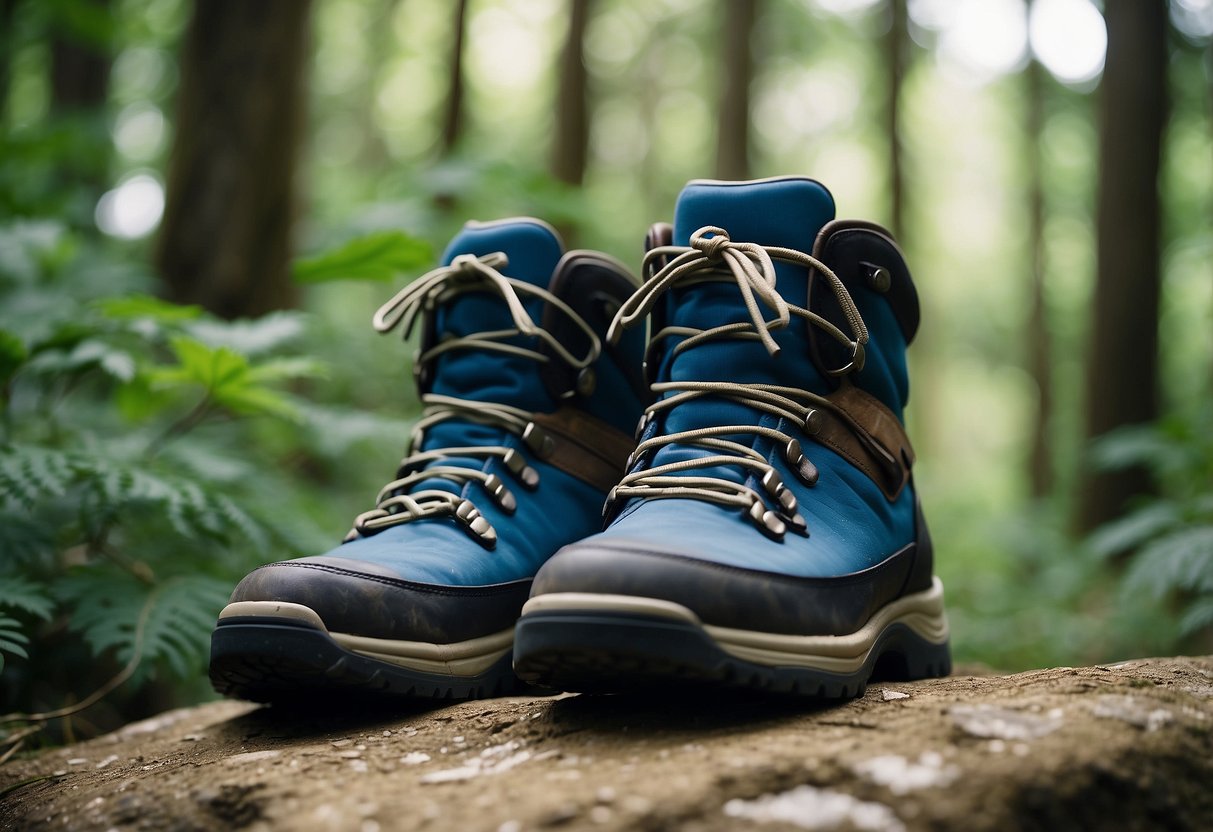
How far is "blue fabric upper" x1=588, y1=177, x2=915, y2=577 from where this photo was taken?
1.47 metres

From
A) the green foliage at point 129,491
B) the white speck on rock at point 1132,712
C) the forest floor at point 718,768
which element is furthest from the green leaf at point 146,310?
the white speck on rock at point 1132,712

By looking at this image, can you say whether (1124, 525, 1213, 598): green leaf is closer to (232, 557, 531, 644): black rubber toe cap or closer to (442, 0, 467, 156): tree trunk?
(232, 557, 531, 644): black rubber toe cap

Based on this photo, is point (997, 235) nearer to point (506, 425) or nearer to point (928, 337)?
point (928, 337)

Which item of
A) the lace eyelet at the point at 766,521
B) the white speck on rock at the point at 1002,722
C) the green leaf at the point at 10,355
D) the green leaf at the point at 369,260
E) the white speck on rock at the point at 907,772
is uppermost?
the green leaf at the point at 369,260

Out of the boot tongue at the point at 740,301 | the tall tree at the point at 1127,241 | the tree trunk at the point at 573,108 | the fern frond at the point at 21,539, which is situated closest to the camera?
the boot tongue at the point at 740,301

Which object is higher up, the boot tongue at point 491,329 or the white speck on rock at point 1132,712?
the boot tongue at point 491,329

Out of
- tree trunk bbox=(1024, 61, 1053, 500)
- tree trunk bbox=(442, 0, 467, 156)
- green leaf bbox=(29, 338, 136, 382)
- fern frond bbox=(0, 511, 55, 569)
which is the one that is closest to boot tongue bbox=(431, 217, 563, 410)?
green leaf bbox=(29, 338, 136, 382)

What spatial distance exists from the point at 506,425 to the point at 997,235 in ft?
72.7

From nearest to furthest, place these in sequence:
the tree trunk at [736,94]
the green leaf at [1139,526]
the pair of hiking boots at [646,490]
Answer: the pair of hiking boots at [646,490]
the green leaf at [1139,526]
the tree trunk at [736,94]

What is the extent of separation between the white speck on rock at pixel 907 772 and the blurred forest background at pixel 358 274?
1.39 meters

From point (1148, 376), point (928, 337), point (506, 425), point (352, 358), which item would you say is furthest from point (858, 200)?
point (506, 425)

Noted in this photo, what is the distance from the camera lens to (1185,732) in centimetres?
122

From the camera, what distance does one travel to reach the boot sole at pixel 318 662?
144 cm

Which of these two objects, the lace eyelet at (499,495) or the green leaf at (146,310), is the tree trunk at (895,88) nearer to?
the green leaf at (146,310)
